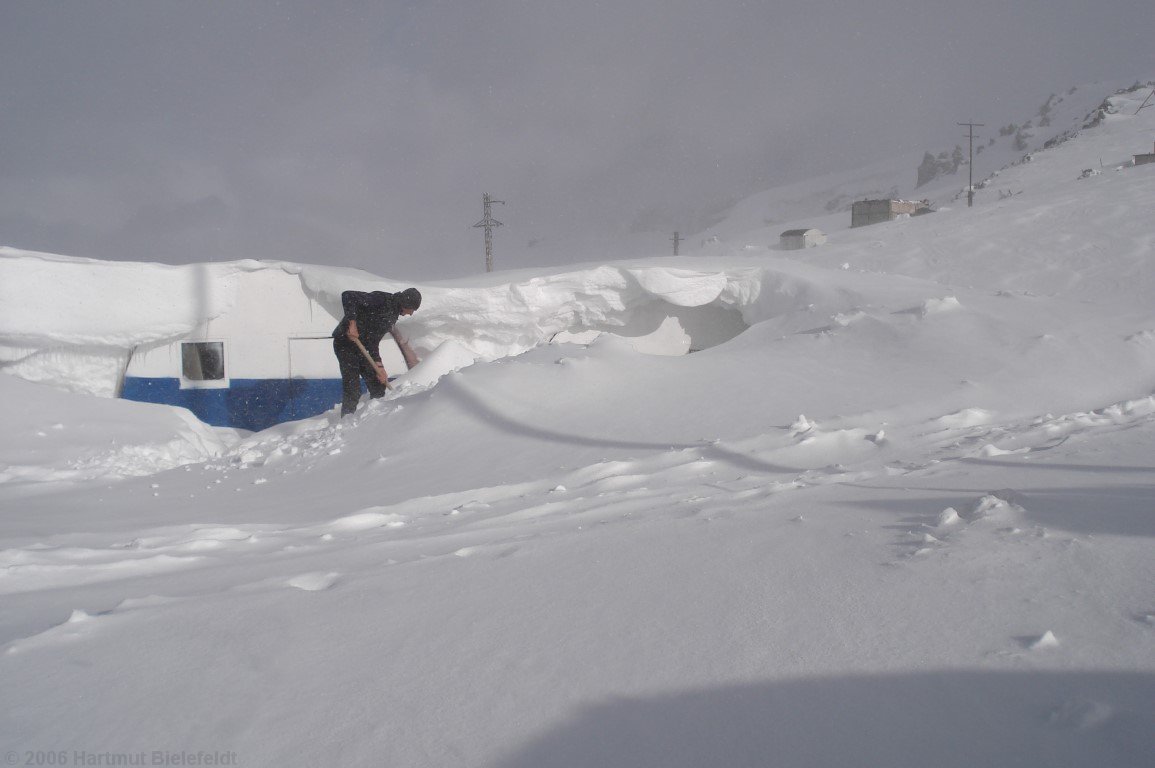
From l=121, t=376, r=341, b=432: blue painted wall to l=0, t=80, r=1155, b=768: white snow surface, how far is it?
2.63 metres

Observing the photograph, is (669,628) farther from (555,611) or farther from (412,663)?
(412,663)

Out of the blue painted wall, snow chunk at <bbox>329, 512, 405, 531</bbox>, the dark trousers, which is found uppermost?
the dark trousers

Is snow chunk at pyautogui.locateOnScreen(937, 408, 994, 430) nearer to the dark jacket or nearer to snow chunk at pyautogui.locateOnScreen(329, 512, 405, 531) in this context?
snow chunk at pyautogui.locateOnScreen(329, 512, 405, 531)

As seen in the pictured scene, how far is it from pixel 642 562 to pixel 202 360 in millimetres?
9309

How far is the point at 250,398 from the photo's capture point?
10242mm

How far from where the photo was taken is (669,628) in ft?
6.23

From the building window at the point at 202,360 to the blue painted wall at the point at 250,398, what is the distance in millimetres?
181

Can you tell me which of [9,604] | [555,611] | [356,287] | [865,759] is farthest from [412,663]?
[356,287]

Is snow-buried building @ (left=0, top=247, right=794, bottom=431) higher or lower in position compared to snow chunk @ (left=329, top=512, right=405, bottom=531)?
higher

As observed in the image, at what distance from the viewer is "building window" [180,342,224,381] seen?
10.1 meters

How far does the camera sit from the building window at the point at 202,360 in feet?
33.1

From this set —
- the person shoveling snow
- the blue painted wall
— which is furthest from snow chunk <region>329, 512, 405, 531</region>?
the blue painted wall

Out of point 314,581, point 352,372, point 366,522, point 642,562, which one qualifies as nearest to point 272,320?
point 352,372

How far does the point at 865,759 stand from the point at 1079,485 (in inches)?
70.2
